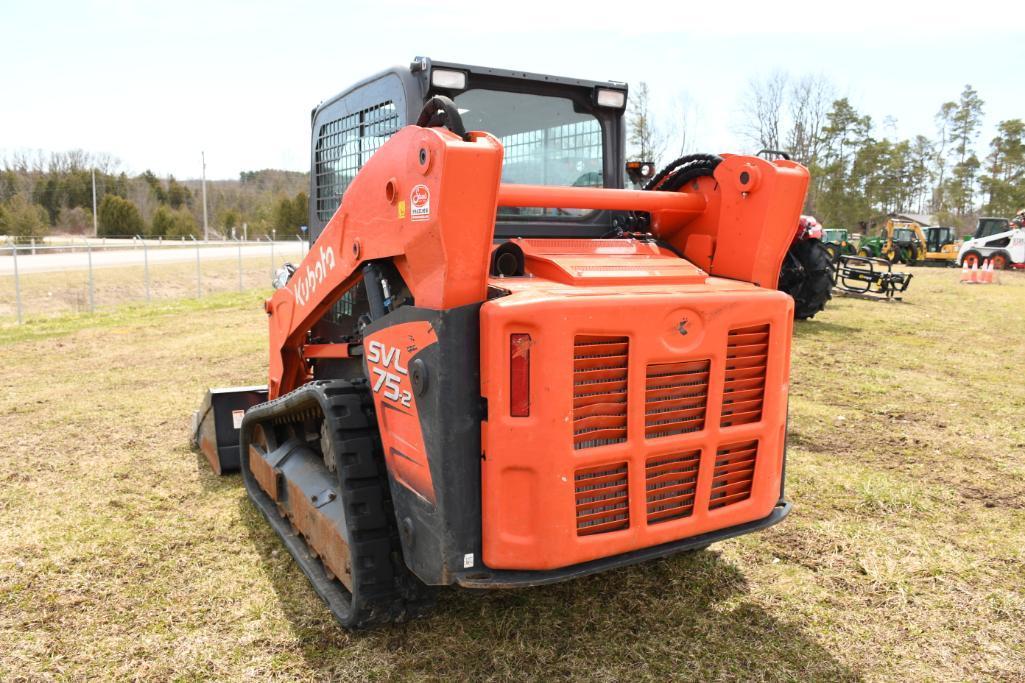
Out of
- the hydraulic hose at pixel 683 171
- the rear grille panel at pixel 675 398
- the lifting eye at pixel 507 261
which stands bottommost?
the rear grille panel at pixel 675 398

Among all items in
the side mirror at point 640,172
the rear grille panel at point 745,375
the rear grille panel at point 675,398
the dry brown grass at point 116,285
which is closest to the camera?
the rear grille panel at point 675,398

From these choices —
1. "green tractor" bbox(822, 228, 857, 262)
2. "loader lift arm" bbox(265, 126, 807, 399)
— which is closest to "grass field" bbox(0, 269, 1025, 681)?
"loader lift arm" bbox(265, 126, 807, 399)

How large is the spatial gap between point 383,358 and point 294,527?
5.17 ft

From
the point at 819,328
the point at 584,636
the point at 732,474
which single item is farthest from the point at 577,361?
the point at 819,328

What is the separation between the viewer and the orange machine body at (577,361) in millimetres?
2475

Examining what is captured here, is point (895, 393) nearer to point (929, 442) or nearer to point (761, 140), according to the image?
point (929, 442)

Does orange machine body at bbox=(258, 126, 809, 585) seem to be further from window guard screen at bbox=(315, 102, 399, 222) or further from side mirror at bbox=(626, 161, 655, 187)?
side mirror at bbox=(626, 161, 655, 187)

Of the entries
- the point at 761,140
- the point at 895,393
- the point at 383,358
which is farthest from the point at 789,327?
the point at 761,140

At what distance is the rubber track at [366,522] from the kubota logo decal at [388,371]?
237 millimetres

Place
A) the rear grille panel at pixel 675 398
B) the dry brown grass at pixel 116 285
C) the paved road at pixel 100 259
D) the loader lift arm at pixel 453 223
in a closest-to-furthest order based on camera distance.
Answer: the loader lift arm at pixel 453 223 < the rear grille panel at pixel 675 398 < the dry brown grass at pixel 116 285 < the paved road at pixel 100 259

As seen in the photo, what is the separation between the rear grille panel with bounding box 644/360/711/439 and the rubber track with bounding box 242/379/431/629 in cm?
114

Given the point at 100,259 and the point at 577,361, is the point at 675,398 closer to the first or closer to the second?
the point at 577,361

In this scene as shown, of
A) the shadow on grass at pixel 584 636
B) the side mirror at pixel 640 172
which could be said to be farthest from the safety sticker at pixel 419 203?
the side mirror at pixel 640 172

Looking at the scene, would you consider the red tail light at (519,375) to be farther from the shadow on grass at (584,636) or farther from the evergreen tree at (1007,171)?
the evergreen tree at (1007,171)
